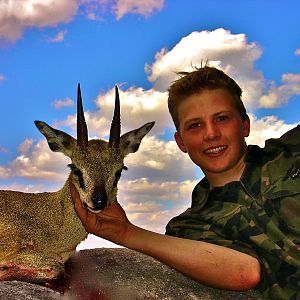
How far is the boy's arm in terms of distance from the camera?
481 cm

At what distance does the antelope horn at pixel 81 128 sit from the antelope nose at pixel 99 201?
85 centimetres

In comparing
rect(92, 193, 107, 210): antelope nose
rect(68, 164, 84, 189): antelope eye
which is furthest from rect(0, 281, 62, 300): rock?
rect(68, 164, 84, 189): antelope eye

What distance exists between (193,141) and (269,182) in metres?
0.90

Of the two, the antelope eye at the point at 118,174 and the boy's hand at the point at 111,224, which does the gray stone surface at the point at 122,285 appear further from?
the antelope eye at the point at 118,174

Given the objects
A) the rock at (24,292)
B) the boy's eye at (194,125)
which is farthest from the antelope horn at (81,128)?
the rock at (24,292)

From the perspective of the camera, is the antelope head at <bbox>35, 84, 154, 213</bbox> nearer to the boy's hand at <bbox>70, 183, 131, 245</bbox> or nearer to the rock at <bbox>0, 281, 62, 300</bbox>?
the boy's hand at <bbox>70, 183, 131, 245</bbox>

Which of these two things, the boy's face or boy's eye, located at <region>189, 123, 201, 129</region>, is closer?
the boy's face

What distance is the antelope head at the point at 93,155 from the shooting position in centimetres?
567

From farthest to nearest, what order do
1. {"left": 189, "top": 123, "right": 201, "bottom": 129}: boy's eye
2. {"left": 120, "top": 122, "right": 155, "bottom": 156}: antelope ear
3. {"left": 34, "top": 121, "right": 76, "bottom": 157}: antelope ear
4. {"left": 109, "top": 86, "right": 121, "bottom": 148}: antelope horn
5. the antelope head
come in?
{"left": 120, "top": 122, "right": 155, "bottom": 156}: antelope ear < {"left": 34, "top": 121, "right": 76, "bottom": 157}: antelope ear < {"left": 109, "top": 86, "right": 121, "bottom": 148}: antelope horn < the antelope head < {"left": 189, "top": 123, "right": 201, "bottom": 129}: boy's eye

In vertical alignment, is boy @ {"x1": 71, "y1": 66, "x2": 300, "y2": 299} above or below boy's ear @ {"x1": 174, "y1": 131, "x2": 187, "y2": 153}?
below

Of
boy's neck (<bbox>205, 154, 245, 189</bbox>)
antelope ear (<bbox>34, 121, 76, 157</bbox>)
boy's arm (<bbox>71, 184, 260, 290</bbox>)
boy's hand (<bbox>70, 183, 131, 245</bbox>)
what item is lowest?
boy's arm (<bbox>71, 184, 260, 290</bbox>)

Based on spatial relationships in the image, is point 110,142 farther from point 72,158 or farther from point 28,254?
point 28,254

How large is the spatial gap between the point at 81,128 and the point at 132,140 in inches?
37.1

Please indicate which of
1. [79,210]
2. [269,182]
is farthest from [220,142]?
[79,210]
